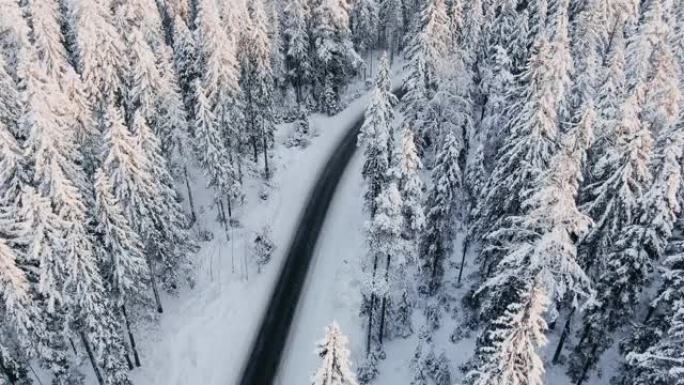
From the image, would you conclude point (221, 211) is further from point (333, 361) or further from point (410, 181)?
point (333, 361)

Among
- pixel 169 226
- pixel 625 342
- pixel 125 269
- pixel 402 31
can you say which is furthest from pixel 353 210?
pixel 402 31

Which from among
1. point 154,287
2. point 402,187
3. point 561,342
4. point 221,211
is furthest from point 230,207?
point 561,342

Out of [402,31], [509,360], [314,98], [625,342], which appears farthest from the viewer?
[402,31]

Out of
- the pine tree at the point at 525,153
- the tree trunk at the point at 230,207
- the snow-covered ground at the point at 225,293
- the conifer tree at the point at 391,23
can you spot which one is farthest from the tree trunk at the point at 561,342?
the conifer tree at the point at 391,23

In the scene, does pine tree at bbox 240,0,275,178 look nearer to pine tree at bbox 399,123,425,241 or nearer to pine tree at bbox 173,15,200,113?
pine tree at bbox 173,15,200,113

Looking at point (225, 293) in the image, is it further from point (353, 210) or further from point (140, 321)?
point (353, 210)
